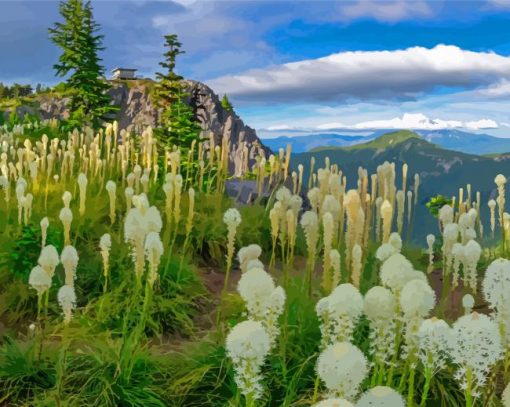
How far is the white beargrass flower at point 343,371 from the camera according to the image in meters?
1.96

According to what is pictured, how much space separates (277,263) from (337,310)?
6.66 meters

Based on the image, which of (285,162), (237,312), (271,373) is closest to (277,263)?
(285,162)

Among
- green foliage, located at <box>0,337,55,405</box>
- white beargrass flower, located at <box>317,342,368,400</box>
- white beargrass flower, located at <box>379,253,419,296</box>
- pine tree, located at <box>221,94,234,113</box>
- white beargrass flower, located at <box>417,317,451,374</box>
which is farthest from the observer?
pine tree, located at <box>221,94,234,113</box>

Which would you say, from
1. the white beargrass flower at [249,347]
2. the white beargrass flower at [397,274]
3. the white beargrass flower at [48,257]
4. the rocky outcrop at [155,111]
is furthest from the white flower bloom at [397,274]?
the rocky outcrop at [155,111]

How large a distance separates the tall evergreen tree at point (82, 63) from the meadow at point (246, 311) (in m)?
9.59

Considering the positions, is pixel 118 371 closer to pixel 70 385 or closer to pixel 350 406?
pixel 70 385

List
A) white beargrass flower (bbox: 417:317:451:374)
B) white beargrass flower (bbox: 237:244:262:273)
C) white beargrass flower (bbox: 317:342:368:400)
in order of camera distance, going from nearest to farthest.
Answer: white beargrass flower (bbox: 317:342:368:400)
white beargrass flower (bbox: 417:317:451:374)
white beargrass flower (bbox: 237:244:262:273)

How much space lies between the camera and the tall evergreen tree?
19.7m

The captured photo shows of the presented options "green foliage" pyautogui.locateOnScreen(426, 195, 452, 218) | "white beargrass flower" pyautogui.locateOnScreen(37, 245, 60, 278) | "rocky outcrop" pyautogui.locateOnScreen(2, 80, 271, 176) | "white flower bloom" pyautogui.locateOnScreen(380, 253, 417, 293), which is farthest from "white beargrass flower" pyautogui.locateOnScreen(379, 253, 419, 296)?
"rocky outcrop" pyautogui.locateOnScreen(2, 80, 271, 176)

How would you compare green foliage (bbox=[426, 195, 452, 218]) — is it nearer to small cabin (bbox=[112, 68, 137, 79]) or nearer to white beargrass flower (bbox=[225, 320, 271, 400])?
white beargrass flower (bbox=[225, 320, 271, 400])

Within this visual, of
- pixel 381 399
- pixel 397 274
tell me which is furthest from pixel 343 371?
pixel 397 274

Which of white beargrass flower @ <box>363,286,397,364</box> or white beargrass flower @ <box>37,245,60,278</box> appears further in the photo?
white beargrass flower @ <box>37,245,60,278</box>

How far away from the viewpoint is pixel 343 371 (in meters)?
1.95

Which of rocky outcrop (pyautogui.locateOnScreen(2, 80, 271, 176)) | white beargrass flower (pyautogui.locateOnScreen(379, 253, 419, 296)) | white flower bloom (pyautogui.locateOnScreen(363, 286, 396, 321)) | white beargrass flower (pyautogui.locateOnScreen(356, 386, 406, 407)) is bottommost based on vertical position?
white beargrass flower (pyautogui.locateOnScreen(356, 386, 406, 407))
